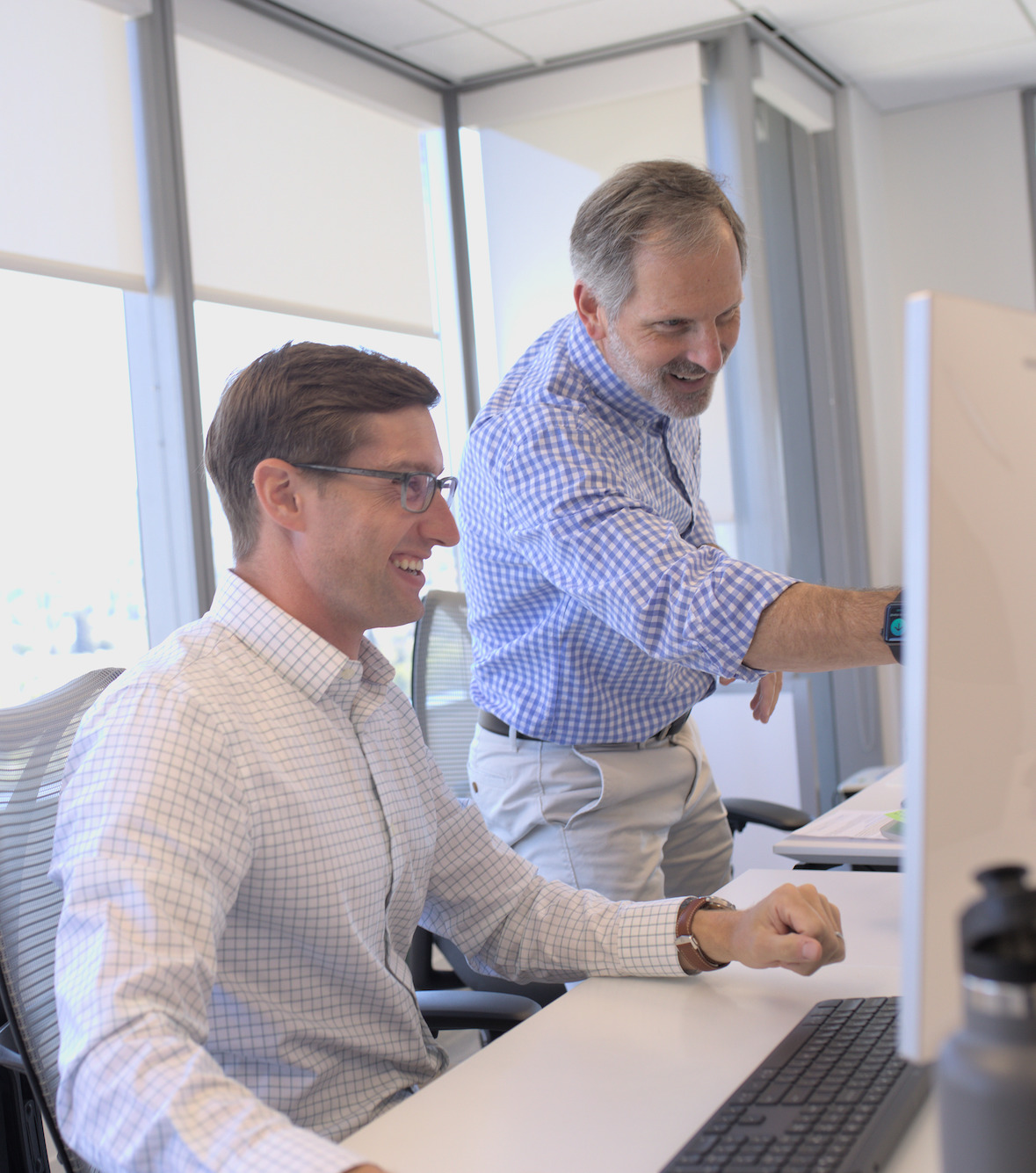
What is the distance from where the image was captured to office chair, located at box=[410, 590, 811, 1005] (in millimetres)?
2248

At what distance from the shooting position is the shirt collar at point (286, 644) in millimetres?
1238

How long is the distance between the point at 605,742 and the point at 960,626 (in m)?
1.31

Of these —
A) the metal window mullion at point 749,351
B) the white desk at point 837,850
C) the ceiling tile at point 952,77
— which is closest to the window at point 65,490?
the white desk at point 837,850

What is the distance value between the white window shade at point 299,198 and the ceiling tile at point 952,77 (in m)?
1.94

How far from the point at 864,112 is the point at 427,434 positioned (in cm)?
443

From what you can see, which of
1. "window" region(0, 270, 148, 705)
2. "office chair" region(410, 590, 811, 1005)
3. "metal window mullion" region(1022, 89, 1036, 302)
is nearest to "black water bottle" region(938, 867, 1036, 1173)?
"office chair" region(410, 590, 811, 1005)

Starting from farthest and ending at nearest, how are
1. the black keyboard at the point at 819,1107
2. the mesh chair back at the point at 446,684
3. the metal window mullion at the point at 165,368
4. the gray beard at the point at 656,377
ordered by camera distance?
the metal window mullion at the point at 165,368, the mesh chair back at the point at 446,684, the gray beard at the point at 656,377, the black keyboard at the point at 819,1107

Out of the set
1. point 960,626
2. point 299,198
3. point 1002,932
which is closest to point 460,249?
point 299,198

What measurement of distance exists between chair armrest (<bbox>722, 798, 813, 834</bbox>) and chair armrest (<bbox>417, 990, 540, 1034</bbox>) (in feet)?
3.31

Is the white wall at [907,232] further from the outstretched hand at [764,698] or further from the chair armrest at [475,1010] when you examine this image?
the chair armrest at [475,1010]

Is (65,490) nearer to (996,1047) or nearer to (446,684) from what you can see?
(446,684)

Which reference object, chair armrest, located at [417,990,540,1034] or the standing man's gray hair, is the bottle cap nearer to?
chair armrest, located at [417,990,540,1034]

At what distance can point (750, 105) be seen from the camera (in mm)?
4145

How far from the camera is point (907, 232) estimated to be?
533 cm
